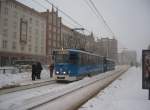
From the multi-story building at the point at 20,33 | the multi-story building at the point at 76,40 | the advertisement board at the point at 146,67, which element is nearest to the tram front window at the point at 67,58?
the advertisement board at the point at 146,67

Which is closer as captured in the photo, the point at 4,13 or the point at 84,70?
the point at 84,70

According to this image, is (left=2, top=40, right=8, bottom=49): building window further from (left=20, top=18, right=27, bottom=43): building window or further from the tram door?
the tram door

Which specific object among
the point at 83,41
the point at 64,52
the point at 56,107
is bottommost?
the point at 56,107

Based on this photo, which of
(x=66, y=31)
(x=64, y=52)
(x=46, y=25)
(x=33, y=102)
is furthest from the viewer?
(x=66, y=31)

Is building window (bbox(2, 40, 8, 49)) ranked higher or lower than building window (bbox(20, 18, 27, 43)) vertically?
lower

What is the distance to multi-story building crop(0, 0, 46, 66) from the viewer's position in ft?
200

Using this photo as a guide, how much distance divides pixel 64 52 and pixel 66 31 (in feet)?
246

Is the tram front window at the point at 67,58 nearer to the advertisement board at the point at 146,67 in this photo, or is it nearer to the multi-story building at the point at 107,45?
the advertisement board at the point at 146,67

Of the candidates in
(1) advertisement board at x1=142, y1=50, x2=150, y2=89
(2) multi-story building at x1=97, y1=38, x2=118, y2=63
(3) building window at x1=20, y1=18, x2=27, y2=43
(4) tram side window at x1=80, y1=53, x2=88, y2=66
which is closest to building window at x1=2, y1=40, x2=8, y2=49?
(3) building window at x1=20, y1=18, x2=27, y2=43

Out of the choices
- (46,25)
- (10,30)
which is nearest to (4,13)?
(10,30)

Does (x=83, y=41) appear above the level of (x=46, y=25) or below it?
below

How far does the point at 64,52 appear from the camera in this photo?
24969mm

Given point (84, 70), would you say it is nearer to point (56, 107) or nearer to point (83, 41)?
point (56, 107)

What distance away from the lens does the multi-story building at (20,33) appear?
61.1 metres
